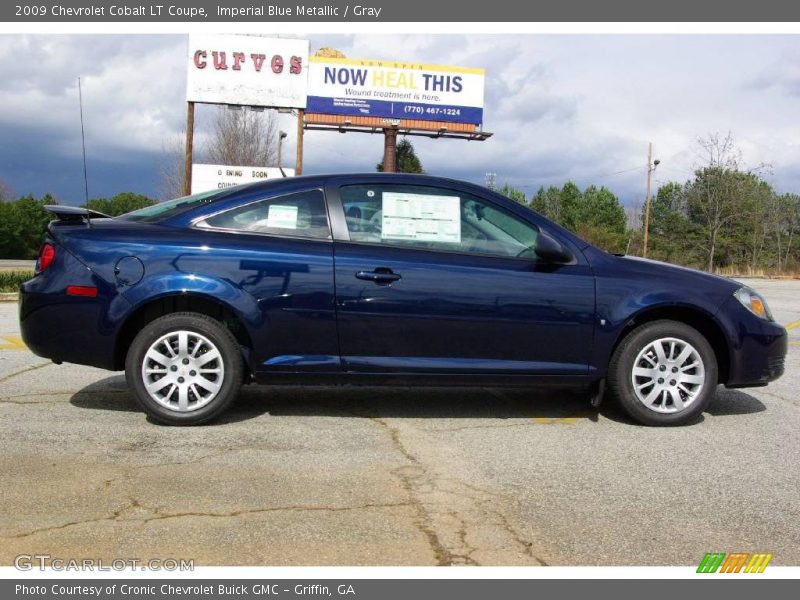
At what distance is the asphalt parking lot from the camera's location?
3.05 metres

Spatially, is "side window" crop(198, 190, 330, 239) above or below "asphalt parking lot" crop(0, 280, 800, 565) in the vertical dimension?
above

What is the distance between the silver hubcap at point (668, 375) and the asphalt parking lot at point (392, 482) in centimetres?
21

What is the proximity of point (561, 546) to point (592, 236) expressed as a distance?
38.5 metres

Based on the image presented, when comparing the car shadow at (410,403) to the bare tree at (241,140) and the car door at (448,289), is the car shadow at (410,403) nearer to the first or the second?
the car door at (448,289)

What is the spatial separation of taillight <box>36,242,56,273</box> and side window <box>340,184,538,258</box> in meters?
1.88

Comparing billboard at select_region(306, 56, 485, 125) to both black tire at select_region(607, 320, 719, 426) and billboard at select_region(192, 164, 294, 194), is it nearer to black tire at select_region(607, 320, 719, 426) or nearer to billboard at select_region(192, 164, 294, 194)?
billboard at select_region(192, 164, 294, 194)

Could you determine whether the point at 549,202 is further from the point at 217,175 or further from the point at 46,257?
the point at 46,257

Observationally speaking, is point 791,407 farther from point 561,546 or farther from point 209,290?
point 209,290

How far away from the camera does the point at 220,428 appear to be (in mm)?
4773

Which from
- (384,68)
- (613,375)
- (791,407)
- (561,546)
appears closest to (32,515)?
(561,546)

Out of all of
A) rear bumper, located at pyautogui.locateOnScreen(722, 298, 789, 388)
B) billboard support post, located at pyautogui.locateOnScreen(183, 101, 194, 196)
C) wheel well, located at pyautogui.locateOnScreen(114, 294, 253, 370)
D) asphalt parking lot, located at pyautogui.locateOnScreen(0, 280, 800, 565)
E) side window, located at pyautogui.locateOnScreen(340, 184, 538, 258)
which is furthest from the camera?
billboard support post, located at pyautogui.locateOnScreen(183, 101, 194, 196)

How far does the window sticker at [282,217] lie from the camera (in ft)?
15.9

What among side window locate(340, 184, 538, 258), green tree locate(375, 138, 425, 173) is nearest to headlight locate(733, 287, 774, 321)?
side window locate(340, 184, 538, 258)

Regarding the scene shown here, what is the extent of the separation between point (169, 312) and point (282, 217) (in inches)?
37.6
